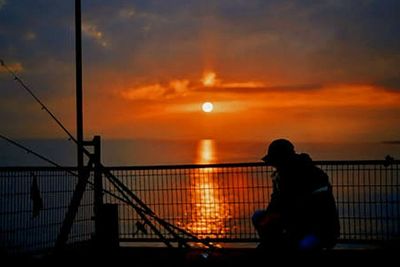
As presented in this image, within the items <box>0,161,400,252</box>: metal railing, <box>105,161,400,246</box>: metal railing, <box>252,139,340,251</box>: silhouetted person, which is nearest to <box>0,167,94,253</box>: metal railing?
<box>0,161,400,252</box>: metal railing

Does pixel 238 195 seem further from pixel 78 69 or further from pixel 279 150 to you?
pixel 279 150

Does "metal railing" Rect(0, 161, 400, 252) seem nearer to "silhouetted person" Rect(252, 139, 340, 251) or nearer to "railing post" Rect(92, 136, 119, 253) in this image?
"railing post" Rect(92, 136, 119, 253)

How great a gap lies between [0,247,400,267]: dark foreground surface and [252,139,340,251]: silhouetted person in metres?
1.95

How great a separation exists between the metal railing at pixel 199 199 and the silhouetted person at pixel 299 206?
311cm

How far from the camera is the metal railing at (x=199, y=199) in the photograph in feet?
29.9

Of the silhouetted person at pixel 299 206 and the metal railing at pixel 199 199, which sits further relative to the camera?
the metal railing at pixel 199 199

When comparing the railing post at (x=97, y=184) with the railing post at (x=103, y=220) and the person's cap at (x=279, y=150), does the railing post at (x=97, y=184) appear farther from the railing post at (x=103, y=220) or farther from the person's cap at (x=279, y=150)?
the person's cap at (x=279, y=150)

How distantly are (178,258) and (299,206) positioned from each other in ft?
10.8

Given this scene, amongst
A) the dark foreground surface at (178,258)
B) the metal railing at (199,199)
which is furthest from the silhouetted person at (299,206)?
the metal railing at (199,199)

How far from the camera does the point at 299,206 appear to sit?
5.93m

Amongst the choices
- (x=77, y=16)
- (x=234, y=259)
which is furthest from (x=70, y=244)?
(x=77, y=16)

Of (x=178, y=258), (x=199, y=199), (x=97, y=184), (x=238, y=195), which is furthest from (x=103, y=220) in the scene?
(x=238, y=195)

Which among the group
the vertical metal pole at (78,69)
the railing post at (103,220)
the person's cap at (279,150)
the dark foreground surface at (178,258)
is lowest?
the dark foreground surface at (178,258)

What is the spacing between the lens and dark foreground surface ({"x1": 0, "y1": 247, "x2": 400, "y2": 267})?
8.31m
